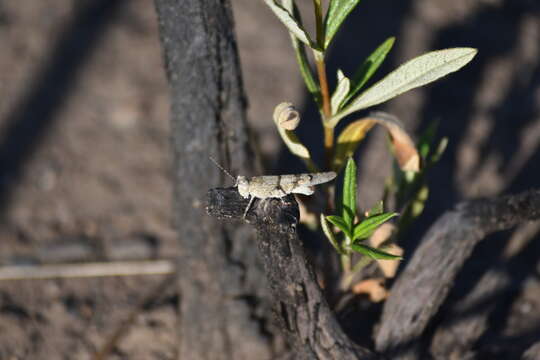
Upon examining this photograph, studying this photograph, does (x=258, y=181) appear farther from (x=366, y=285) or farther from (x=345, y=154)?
(x=366, y=285)

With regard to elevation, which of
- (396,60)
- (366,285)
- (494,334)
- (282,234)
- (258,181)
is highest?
(396,60)


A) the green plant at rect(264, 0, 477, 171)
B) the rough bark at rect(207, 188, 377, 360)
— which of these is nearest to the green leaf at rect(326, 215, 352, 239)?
the rough bark at rect(207, 188, 377, 360)

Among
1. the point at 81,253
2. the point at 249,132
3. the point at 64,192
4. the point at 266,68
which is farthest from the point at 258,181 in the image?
the point at 266,68

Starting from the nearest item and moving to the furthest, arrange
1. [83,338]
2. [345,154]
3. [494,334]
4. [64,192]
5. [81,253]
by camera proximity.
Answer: [345,154] < [494,334] < [83,338] < [81,253] < [64,192]

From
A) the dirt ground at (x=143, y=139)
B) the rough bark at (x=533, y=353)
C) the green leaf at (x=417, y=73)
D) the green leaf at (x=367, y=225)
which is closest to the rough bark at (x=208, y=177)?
the dirt ground at (x=143, y=139)

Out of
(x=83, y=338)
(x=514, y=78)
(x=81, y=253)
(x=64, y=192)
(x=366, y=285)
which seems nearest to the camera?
(x=366, y=285)

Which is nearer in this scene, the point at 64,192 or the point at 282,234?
the point at 282,234
